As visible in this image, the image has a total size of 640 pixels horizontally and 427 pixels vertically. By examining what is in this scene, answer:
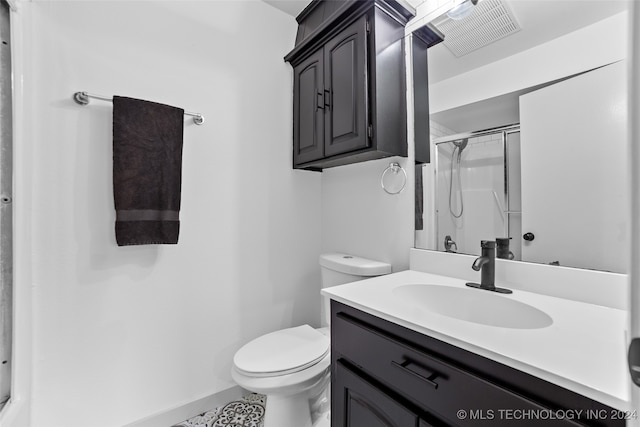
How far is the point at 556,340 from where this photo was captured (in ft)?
2.03

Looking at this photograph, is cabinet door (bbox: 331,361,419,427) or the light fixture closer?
cabinet door (bbox: 331,361,419,427)

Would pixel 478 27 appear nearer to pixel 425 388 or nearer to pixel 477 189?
pixel 477 189

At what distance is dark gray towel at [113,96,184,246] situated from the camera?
1223mm

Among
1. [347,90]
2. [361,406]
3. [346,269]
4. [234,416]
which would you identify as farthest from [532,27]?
[234,416]

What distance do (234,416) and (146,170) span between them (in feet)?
4.38

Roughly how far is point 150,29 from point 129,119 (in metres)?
0.50

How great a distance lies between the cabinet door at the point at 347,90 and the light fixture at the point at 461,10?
14.6 inches

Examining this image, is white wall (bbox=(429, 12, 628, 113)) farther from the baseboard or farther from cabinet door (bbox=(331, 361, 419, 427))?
the baseboard

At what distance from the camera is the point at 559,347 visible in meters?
0.59

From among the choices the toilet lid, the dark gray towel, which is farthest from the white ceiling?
the toilet lid

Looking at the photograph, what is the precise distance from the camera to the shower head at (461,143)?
1.19 meters

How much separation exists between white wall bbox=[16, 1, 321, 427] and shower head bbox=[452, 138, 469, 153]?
96 centimetres

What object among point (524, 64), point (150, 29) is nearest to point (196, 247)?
point (150, 29)

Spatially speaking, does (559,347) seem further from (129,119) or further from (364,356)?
(129,119)
